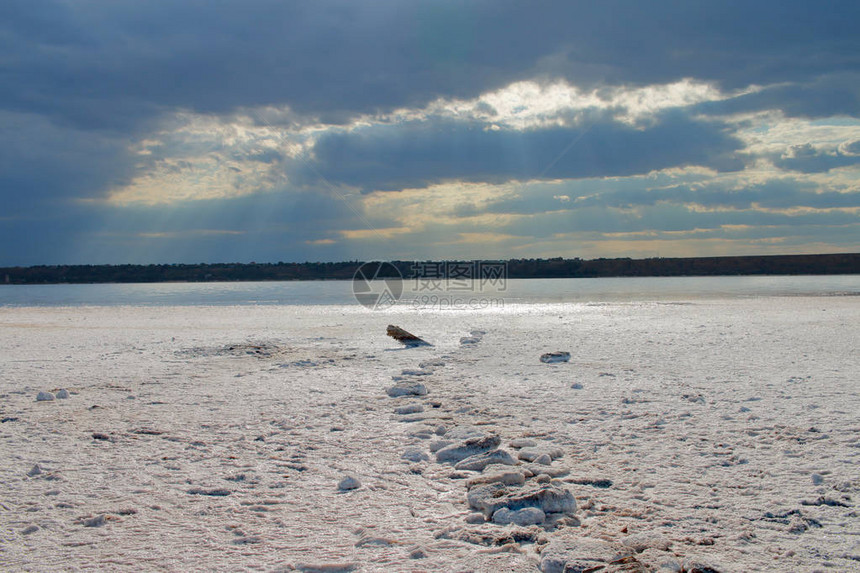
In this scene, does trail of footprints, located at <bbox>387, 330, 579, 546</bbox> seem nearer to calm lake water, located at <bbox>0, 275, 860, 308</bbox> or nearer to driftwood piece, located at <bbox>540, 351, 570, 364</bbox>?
driftwood piece, located at <bbox>540, 351, 570, 364</bbox>

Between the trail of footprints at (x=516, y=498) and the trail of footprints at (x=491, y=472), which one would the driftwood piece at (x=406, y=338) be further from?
the trail of footprints at (x=516, y=498)

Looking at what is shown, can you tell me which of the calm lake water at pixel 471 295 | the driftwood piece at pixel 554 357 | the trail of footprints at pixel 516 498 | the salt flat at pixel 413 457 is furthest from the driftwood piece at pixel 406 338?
the calm lake water at pixel 471 295

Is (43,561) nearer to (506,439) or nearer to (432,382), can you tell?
(506,439)

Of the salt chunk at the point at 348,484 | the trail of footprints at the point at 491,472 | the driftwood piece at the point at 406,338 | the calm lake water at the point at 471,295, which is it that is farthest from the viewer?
the calm lake water at the point at 471,295

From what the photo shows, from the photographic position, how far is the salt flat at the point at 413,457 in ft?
9.66

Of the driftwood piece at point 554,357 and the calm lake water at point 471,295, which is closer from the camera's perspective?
the driftwood piece at point 554,357

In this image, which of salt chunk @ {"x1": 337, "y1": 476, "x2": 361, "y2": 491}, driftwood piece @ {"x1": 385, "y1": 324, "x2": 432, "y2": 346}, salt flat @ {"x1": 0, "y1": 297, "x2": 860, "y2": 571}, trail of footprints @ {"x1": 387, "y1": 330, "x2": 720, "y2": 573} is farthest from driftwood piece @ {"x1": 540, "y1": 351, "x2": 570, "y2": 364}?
salt chunk @ {"x1": 337, "y1": 476, "x2": 361, "y2": 491}

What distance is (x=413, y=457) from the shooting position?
4.39 m

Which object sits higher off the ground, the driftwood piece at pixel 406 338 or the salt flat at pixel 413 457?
the driftwood piece at pixel 406 338

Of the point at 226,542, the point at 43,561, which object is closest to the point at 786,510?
the point at 226,542

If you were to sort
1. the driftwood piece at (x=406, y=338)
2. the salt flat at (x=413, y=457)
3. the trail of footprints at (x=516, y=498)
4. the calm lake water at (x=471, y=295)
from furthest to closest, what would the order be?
the calm lake water at (x=471, y=295), the driftwood piece at (x=406, y=338), the salt flat at (x=413, y=457), the trail of footprints at (x=516, y=498)

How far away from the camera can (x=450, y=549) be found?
2.93 m

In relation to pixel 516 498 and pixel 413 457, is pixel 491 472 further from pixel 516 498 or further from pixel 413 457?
pixel 413 457

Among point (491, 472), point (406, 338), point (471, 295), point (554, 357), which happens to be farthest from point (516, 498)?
point (471, 295)
